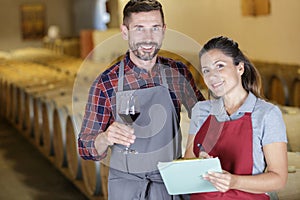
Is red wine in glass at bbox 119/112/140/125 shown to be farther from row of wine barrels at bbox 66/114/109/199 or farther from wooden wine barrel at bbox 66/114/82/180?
wooden wine barrel at bbox 66/114/82/180

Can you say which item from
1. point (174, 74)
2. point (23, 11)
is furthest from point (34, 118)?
point (23, 11)

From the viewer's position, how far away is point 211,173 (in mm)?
1580

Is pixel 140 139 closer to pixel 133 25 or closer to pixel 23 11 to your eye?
pixel 133 25

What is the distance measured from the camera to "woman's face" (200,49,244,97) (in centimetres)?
175

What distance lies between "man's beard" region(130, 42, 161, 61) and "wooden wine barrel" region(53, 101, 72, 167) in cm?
279

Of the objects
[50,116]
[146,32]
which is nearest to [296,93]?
[50,116]

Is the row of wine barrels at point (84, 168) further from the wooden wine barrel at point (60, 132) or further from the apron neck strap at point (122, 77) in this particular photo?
the apron neck strap at point (122, 77)

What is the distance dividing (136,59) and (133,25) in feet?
0.42

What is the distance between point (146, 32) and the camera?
1.77m

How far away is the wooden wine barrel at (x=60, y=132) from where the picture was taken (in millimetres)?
4734

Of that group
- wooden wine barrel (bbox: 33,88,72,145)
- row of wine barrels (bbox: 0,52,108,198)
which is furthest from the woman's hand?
wooden wine barrel (bbox: 33,88,72,145)

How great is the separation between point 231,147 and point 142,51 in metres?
0.43

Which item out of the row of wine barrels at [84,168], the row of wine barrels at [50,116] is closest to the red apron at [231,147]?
the row of wine barrels at [50,116]

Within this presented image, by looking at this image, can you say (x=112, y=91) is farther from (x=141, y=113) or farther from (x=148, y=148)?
(x=148, y=148)
